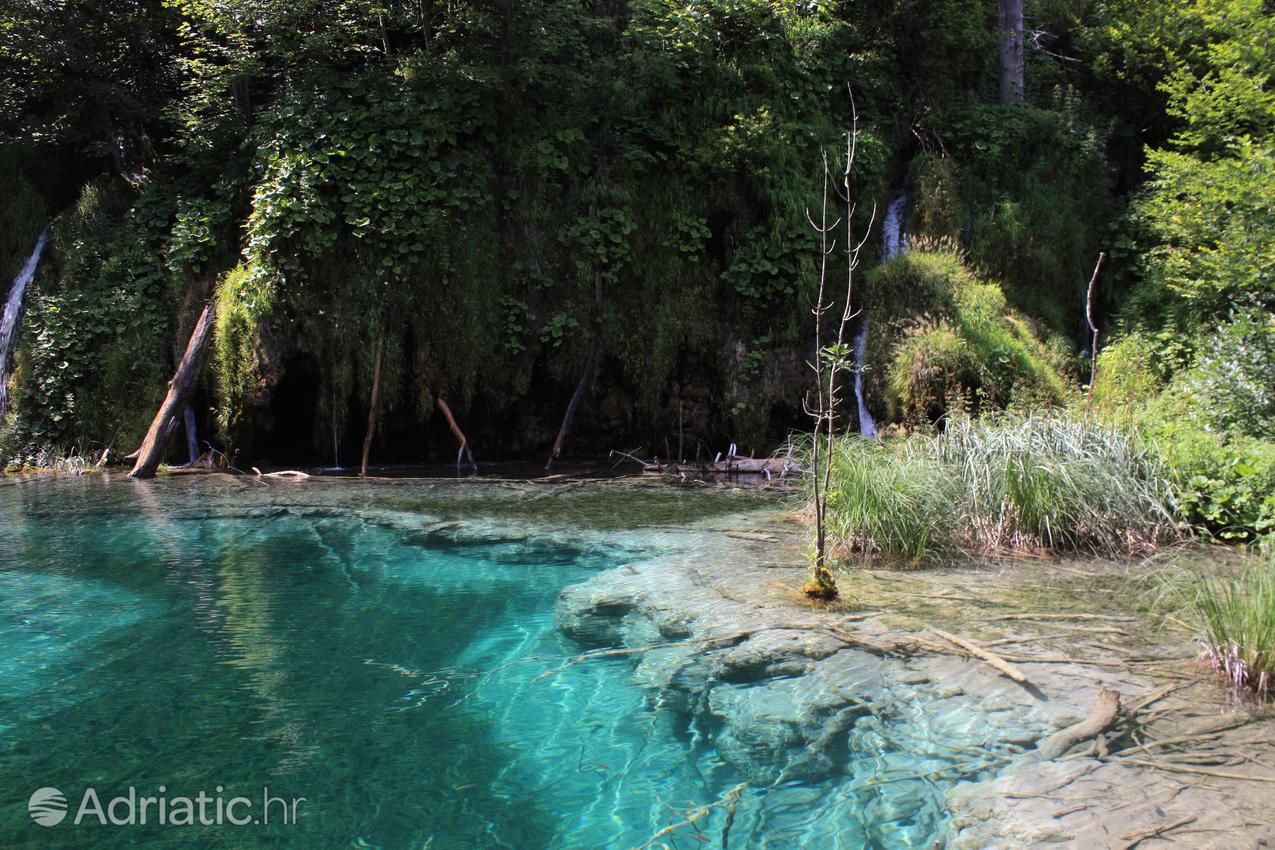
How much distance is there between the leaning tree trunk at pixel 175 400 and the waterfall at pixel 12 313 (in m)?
3.07

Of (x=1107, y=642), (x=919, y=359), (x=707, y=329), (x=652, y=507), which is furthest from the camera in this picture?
(x=707, y=329)

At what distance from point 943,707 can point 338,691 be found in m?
3.19

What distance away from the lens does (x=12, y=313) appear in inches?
545

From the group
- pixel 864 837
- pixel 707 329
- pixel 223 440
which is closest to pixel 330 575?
pixel 864 837

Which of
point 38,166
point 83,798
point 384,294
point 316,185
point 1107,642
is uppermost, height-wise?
point 38,166

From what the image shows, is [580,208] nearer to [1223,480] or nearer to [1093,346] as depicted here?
[1093,346]

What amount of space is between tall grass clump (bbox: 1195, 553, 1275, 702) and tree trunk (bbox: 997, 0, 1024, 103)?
14.0m

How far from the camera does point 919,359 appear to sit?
11484mm

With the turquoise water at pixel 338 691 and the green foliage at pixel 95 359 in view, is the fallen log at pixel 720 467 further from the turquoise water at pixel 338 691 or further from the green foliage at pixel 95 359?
the green foliage at pixel 95 359

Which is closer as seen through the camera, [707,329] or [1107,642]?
[1107,642]

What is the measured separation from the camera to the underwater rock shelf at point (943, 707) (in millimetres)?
3162

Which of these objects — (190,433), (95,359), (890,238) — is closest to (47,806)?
(190,433)

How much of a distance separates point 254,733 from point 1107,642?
4.54 metres

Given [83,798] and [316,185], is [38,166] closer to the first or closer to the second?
[316,185]
